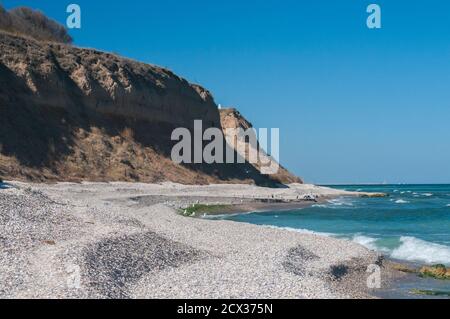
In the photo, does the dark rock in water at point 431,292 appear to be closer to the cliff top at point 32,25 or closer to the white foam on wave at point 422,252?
the white foam on wave at point 422,252

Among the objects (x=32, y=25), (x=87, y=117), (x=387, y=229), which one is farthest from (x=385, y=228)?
(x=32, y=25)

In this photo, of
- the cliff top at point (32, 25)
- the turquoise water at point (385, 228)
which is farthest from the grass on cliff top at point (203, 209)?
the cliff top at point (32, 25)

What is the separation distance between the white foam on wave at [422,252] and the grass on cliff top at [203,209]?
12511 mm

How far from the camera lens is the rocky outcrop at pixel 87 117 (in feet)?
117

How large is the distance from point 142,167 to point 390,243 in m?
25.3

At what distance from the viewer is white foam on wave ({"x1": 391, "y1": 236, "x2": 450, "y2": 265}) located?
17684 millimetres

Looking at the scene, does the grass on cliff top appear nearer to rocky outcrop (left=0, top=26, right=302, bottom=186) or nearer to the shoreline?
rocky outcrop (left=0, top=26, right=302, bottom=186)

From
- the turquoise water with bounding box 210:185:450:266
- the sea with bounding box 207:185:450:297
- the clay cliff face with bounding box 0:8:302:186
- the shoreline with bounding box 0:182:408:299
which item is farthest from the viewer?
the clay cliff face with bounding box 0:8:302:186

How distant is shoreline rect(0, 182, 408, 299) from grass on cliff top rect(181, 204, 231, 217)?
33.1 ft

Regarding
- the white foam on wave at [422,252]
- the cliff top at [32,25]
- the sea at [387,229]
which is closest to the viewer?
the white foam on wave at [422,252]

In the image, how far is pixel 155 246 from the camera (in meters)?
12.9

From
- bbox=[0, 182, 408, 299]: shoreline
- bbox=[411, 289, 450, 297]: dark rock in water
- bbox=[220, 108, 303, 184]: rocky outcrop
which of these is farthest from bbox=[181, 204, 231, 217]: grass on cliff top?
bbox=[220, 108, 303, 184]: rocky outcrop
